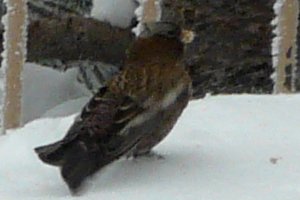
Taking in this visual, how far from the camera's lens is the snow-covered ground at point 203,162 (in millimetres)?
2799

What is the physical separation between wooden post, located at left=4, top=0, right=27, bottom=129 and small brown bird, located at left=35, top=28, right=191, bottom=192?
1.28 meters

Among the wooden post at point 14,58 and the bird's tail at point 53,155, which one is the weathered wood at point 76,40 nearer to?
the wooden post at point 14,58

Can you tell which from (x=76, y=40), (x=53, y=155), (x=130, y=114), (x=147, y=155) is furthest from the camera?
(x=76, y=40)

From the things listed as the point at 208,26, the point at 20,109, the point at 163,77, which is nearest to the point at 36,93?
the point at 208,26

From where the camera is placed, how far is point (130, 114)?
2.98 meters

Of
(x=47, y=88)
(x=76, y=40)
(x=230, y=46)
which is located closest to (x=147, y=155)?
(x=230, y=46)

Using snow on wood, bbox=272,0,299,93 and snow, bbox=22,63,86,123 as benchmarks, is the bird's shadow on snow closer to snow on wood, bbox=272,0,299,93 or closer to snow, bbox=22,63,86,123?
snow on wood, bbox=272,0,299,93

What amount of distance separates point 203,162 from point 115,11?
9.34ft

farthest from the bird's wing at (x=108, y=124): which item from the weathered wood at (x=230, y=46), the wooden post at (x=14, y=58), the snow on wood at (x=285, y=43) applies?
the weathered wood at (x=230, y=46)

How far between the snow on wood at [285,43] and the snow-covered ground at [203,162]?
2.87 ft

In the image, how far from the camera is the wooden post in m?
4.41

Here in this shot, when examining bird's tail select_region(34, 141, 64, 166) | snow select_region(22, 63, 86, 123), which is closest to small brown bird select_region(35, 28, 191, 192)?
bird's tail select_region(34, 141, 64, 166)

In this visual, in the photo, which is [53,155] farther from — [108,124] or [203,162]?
[203,162]

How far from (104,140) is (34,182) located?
0.21m
